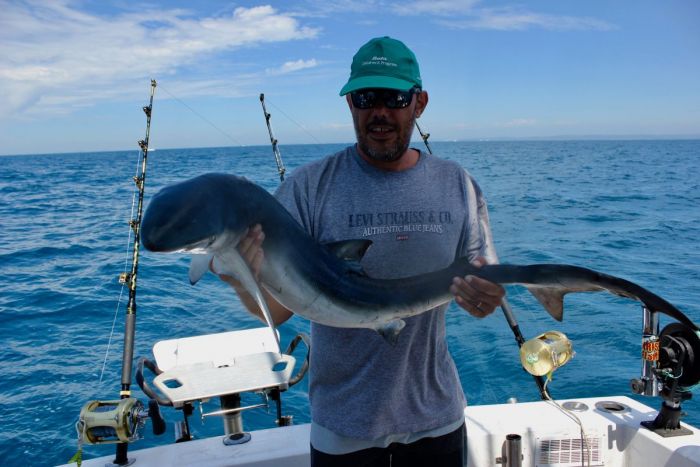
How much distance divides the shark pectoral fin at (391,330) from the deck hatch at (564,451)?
6.25 feet

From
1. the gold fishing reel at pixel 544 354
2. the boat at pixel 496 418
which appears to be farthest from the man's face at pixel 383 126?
the gold fishing reel at pixel 544 354

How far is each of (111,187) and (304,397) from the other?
102ft

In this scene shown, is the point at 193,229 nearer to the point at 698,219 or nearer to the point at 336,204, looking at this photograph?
the point at 336,204

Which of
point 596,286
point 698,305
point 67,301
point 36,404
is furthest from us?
point 67,301

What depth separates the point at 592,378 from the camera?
306 inches

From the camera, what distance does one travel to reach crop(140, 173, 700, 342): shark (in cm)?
160

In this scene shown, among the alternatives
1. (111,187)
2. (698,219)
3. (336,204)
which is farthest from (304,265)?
(111,187)

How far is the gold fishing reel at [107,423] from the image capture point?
2703 mm

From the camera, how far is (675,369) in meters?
3.10

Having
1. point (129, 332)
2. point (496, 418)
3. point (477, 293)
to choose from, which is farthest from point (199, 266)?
point (496, 418)

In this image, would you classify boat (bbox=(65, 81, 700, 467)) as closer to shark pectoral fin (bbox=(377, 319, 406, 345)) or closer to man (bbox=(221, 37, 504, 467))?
man (bbox=(221, 37, 504, 467))

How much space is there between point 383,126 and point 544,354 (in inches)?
75.3

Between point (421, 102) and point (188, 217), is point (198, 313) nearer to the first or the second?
point (421, 102)

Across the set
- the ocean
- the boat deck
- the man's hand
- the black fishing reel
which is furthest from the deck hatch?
the ocean
